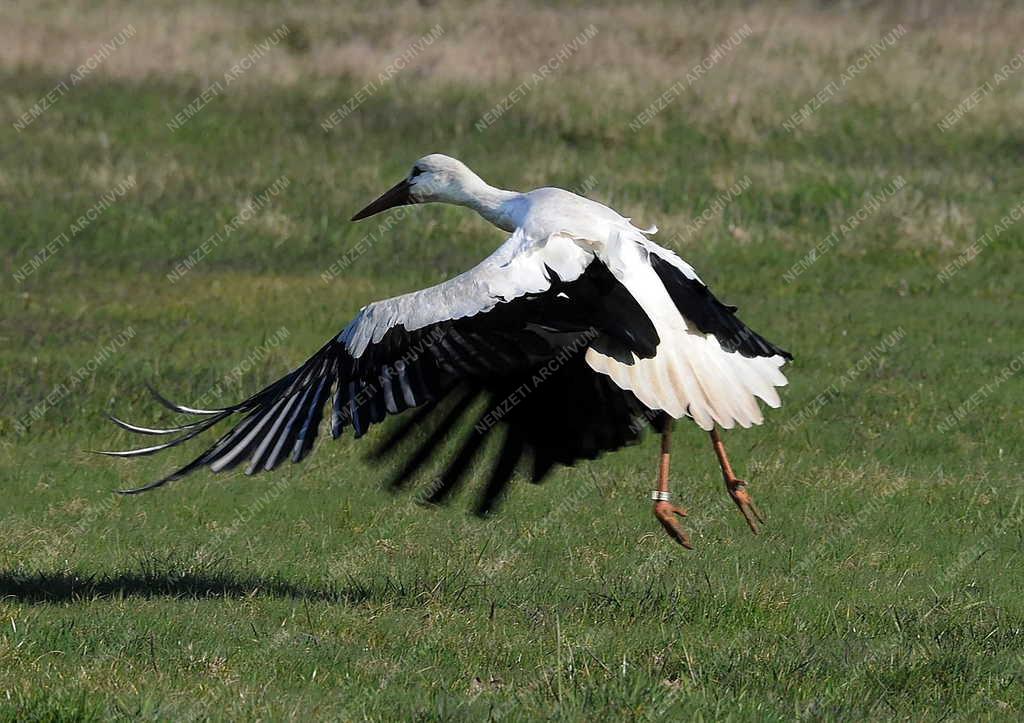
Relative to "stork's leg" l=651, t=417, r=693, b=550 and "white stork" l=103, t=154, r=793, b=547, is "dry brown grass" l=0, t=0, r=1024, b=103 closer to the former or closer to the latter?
"white stork" l=103, t=154, r=793, b=547

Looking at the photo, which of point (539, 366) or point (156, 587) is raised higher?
point (539, 366)

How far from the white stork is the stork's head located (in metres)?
0.77

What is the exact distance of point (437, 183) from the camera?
27.0 ft

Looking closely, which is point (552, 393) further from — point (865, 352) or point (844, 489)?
point (865, 352)

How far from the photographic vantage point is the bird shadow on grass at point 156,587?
249 inches

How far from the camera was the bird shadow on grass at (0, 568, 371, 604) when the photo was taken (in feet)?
20.7

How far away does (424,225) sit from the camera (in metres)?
15.7

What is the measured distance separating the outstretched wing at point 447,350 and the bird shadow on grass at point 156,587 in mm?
638

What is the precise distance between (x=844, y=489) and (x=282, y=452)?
3.28 m

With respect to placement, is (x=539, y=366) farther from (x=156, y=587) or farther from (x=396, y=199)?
(x=396, y=199)

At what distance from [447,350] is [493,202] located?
76.9 inches

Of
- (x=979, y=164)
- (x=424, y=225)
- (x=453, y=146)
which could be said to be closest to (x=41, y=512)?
(x=424, y=225)

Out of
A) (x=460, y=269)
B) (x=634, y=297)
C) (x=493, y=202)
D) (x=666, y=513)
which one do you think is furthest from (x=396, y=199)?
→ (x=460, y=269)

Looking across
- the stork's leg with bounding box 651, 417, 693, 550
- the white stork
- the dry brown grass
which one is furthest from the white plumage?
the dry brown grass
